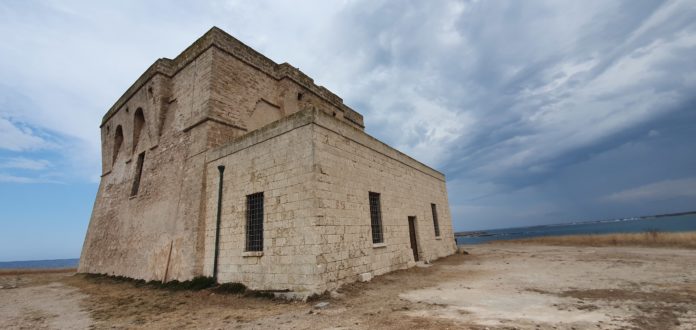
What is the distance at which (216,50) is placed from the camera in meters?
12.6

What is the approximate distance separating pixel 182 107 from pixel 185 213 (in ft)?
16.4

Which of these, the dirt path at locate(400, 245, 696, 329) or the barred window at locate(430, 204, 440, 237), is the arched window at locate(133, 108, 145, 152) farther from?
the dirt path at locate(400, 245, 696, 329)

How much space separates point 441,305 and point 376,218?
507 cm

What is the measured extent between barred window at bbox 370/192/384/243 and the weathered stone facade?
0.27 m

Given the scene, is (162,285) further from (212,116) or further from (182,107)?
(182,107)

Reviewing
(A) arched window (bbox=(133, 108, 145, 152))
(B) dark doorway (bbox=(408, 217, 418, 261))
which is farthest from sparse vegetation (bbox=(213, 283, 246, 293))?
(A) arched window (bbox=(133, 108, 145, 152))

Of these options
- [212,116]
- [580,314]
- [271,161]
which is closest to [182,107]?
[212,116]

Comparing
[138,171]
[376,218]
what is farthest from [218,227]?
[138,171]

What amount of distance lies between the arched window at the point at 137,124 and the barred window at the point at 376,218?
1410 centimetres

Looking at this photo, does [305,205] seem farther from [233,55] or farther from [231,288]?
[233,55]

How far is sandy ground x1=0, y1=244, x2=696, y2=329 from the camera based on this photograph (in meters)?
5.08

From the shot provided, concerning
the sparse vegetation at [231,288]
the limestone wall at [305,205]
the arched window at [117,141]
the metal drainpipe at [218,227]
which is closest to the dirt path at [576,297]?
the limestone wall at [305,205]

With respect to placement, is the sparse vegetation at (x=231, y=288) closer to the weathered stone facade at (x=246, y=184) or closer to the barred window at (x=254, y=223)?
the weathered stone facade at (x=246, y=184)

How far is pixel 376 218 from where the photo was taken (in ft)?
36.4
